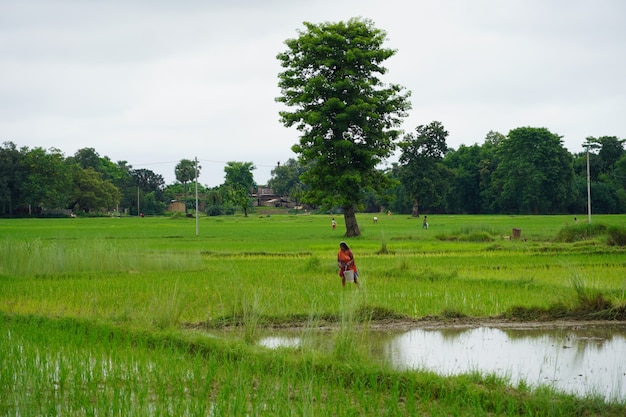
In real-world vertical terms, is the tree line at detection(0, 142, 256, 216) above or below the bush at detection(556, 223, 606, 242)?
above

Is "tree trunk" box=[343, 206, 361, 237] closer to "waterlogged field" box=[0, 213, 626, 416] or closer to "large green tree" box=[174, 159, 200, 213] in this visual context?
"waterlogged field" box=[0, 213, 626, 416]

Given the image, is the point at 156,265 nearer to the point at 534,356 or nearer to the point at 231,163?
the point at 534,356

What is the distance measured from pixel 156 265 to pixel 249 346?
35.9ft

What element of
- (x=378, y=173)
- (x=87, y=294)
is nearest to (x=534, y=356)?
(x=87, y=294)

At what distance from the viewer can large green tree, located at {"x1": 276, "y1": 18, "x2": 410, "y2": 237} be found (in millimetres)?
34531

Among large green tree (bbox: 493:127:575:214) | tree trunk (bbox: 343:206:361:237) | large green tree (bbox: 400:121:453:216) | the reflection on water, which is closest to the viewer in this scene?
Answer: the reflection on water

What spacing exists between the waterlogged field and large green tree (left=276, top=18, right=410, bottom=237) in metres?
12.5

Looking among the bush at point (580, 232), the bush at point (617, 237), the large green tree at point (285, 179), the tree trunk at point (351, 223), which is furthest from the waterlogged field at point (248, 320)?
the large green tree at point (285, 179)

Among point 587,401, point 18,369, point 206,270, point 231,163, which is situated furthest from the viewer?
point 231,163

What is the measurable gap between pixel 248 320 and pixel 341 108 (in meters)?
26.6

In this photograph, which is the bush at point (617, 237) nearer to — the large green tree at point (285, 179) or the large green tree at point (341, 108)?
the large green tree at point (341, 108)

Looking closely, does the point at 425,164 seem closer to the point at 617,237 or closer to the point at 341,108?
the point at 341,108

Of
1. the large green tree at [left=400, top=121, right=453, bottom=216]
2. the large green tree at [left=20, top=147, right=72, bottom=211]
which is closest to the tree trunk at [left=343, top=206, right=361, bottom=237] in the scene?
the large green tree at [left=400, top=121, right=453, bottom=216]

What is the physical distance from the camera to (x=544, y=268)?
1825 centimetres
